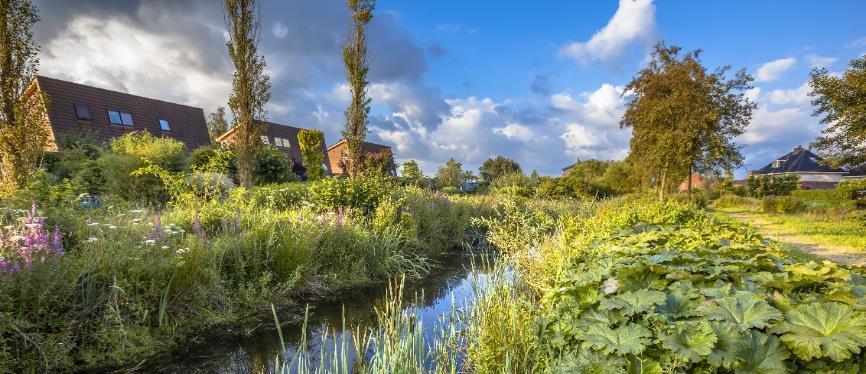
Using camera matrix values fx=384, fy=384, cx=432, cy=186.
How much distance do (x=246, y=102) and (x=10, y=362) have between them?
10154 millimetres

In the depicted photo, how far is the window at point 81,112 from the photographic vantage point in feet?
66.6

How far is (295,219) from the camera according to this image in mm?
6207

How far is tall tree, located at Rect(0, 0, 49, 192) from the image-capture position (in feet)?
22.9

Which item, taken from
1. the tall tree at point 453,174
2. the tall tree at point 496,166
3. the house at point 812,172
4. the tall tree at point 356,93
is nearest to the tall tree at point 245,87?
the tall tree at point 356,93

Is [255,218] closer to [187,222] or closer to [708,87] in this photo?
[187,222]

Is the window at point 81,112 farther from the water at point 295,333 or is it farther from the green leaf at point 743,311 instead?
the green leaf at point 743,311

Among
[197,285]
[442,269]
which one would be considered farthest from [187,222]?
[442,269]

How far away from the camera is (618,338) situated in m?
1.88

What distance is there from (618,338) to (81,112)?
27477mm

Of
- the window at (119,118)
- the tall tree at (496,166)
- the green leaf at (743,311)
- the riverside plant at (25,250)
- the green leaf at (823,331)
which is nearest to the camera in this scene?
the green leaf at (823,331)

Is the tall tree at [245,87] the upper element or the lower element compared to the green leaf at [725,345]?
upper

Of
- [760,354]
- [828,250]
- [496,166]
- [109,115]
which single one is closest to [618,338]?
[760,354]

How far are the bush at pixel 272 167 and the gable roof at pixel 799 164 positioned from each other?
6083 centimetres

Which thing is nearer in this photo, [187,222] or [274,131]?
[187,222]
